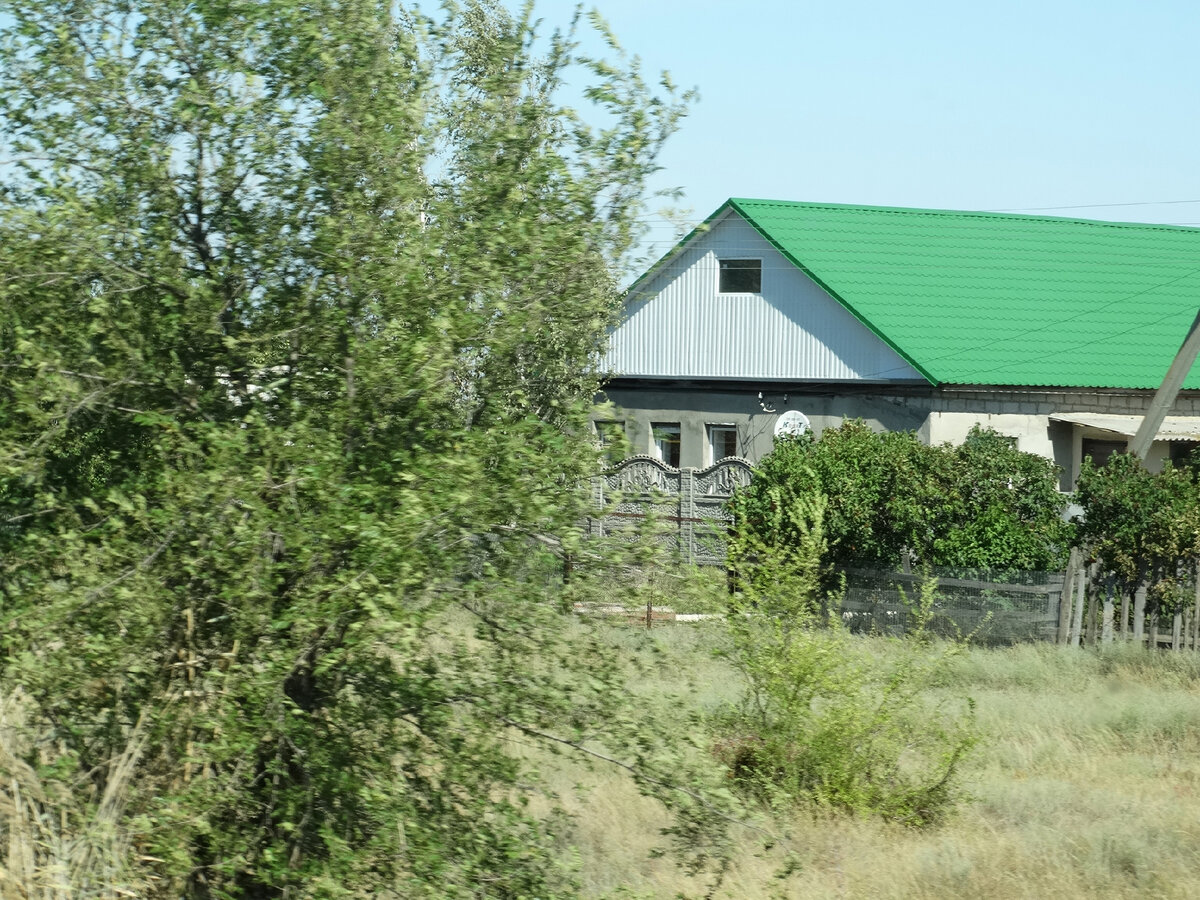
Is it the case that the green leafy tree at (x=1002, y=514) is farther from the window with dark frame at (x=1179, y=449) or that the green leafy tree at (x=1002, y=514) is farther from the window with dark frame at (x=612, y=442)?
the window with dark frame at (x=612, y=442)

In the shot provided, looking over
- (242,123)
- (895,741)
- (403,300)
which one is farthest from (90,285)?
(895,741)

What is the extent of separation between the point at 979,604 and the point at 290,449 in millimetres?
11493

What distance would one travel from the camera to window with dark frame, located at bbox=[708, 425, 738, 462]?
27078mm

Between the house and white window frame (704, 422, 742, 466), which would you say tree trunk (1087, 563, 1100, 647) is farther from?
white window frame (704, 422, 742, 466)

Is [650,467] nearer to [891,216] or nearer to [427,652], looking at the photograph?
[891,216]

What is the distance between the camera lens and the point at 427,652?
5711mm

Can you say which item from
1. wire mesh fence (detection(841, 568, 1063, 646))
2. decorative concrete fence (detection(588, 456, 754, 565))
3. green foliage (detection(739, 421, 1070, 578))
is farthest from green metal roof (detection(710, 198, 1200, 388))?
wire mesh fence (detection(841, 568, 1063, 646))

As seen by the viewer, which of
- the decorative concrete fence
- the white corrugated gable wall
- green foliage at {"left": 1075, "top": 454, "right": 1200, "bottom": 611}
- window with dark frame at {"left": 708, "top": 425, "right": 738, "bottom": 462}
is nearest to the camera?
green foliage at {"left": 1075, "top": 454, "right": 1200, "bottom": 611}

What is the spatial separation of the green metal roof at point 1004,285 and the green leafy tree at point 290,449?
18423mm

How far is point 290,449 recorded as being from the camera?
5.24 metres

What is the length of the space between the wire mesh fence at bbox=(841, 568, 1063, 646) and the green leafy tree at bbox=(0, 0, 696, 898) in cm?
950

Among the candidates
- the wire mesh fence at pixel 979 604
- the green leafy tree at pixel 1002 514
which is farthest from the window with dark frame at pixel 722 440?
Result: the wire mesh fence at pixel 979 604

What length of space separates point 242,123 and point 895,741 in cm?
606

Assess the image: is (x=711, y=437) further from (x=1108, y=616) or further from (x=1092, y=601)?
(x=1108, y=616)
